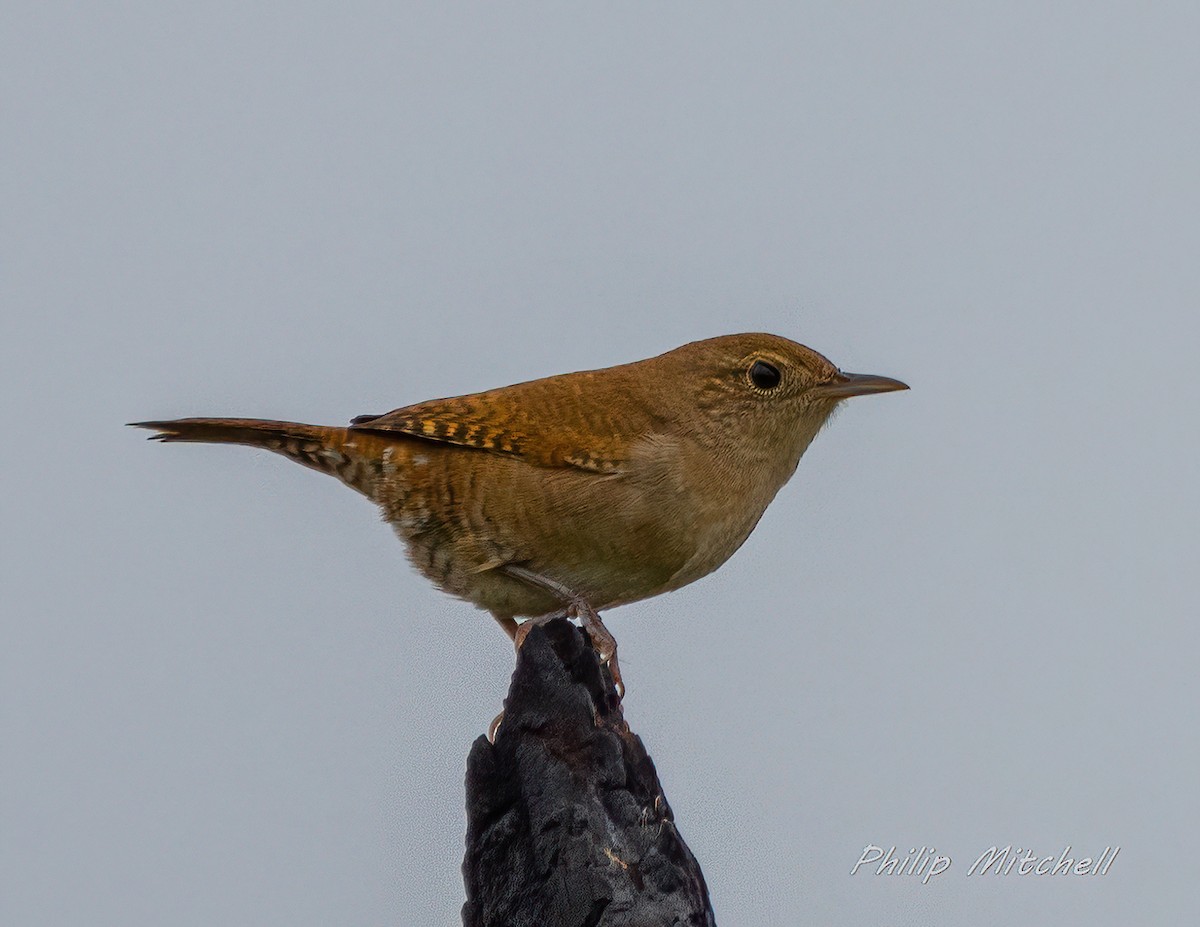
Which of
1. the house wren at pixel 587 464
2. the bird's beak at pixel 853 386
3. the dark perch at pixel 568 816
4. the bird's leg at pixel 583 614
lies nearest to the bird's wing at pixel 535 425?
the house wren at pixel 587 464

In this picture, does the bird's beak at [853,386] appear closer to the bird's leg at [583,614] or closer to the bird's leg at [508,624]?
the bird's leg at [583,614]

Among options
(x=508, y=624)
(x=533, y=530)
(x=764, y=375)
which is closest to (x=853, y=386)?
→ (x=764, y=375)

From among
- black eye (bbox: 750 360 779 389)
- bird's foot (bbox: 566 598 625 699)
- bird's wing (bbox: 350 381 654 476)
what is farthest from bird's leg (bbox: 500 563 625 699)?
black eye (bbox: 750 360 779 389)

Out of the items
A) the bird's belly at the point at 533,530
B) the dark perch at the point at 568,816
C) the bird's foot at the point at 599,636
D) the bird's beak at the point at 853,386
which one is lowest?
the dark perch at the point at 568,816

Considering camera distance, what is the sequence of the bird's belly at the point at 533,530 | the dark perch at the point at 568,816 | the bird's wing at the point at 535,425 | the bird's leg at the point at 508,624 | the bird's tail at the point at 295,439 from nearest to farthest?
1. the dark perch at the point at 568,816
2. the bird's belly at the point at 533,530
3. the bird's wing at the point at 535,425
4. the bird's tail at the point at 295,439
5. the bird's leg at the point at 508,624

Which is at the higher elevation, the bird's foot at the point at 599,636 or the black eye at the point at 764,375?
the black eye at the point at 764,375

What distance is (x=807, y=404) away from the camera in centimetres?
467

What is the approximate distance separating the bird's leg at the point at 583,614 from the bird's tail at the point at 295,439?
0.67m

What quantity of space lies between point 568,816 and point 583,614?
0.98 m

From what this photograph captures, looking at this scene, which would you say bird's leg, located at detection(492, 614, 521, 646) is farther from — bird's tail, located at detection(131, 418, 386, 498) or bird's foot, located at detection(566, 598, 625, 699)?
bird's tail, located at detection(131, 418, 386, 498)

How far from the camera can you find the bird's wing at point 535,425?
14.5 feet

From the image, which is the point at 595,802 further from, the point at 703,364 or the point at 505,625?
the point at 703,364

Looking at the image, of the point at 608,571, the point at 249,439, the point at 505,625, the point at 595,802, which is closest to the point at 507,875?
the point at 595,802

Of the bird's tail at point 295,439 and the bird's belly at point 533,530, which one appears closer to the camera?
the bird's belly at point 533,530
